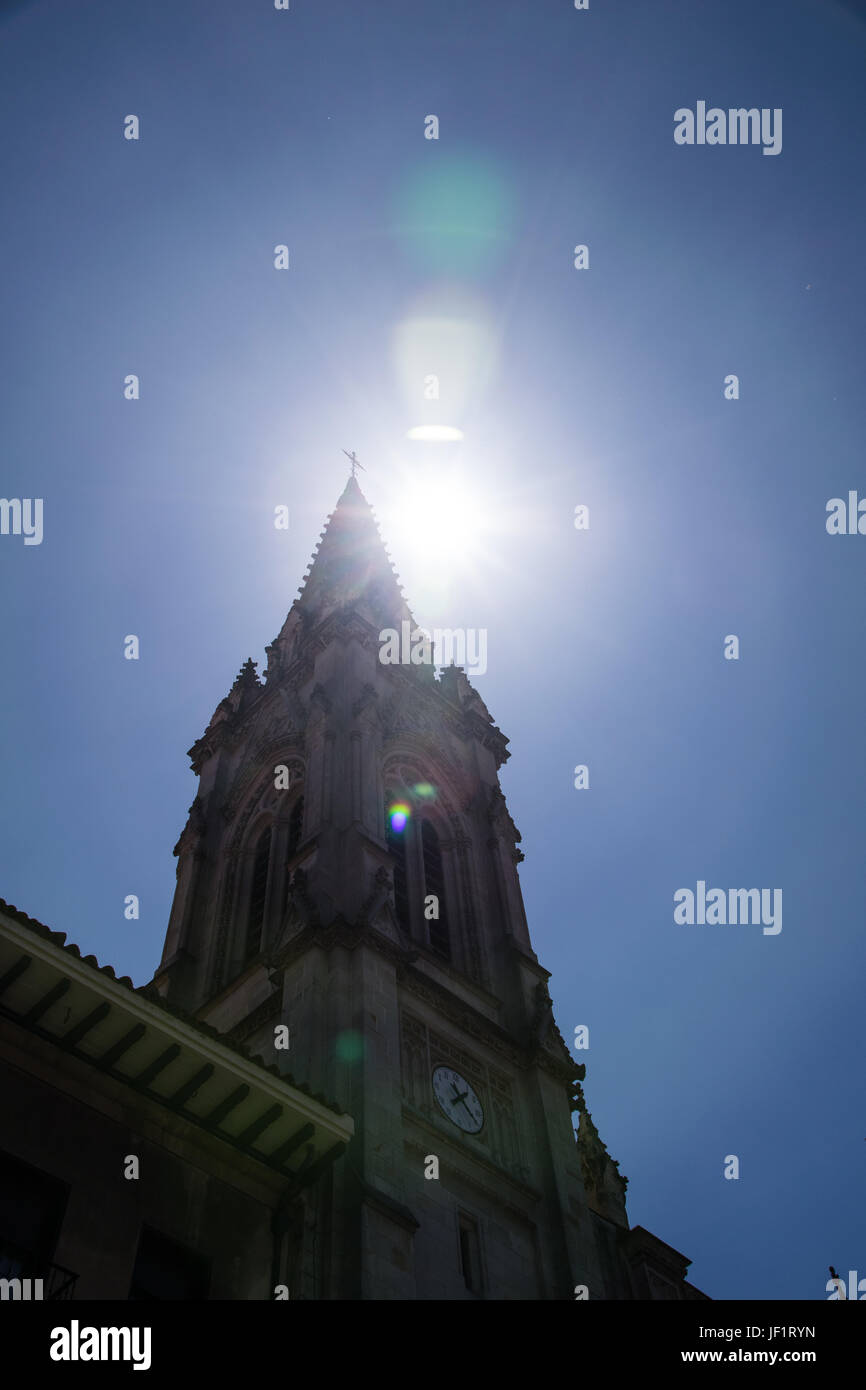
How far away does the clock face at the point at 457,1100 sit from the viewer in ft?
82.5

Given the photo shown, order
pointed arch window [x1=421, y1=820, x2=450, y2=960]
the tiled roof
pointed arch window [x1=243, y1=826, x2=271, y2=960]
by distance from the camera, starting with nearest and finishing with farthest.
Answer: the tiled roof
pointed arch window [x1=243, y1=826, x2=271, y2=960]
pointed arch window [x1=421, y1=820, x2=450, y2=960]

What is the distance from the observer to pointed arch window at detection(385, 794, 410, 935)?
103 ft

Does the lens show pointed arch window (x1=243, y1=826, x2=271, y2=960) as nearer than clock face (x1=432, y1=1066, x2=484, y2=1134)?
No

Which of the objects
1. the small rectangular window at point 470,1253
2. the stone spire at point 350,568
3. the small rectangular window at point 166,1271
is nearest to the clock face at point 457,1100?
the small rectangular window at point 470,1253

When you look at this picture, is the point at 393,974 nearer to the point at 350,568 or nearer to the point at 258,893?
the point at 258,893

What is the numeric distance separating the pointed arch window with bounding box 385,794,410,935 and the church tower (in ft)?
0.24

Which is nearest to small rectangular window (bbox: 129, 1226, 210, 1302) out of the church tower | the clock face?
the church tower

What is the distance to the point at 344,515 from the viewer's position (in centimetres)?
5072

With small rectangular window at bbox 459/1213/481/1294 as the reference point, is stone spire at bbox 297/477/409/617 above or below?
above

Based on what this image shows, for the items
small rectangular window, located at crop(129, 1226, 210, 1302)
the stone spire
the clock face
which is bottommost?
small rectangular window, located at crop(129, 1226, 210, 1302)

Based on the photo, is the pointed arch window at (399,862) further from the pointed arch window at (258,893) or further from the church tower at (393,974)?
the pointed arch window at (258,893)

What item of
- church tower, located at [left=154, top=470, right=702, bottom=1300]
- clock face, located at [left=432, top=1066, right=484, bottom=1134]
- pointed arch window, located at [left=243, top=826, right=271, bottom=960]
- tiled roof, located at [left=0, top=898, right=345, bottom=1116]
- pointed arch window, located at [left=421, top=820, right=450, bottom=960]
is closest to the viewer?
tiled roof, located at [left=0, top=898, right=345, bottom=1116]

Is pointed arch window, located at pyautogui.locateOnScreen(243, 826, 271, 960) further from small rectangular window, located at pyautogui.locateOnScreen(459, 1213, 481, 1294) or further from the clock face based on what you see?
small rectangular window, located at pyautogui.locateOnScreen(459, 1213, 481, 1294)
